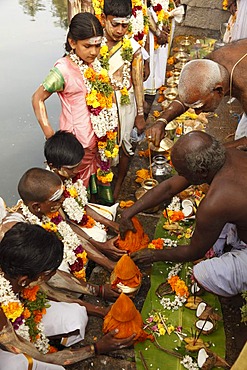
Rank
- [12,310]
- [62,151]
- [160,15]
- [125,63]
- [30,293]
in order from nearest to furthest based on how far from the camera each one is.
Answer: [12,310] < [30,293] < [62,151] < [125,63] < [160,15]

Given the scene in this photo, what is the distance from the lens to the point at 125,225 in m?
3.55

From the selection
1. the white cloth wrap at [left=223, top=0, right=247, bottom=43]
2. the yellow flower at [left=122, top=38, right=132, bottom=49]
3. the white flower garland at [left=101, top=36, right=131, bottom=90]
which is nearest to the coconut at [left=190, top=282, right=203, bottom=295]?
the white flower garland at [left=101, top=36, right=131, bottom=90]

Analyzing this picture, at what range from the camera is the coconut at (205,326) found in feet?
10.3

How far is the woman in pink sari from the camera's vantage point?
3746 millimetres

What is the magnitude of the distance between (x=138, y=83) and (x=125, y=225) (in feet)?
6.11

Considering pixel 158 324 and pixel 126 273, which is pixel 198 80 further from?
pixel 158 324

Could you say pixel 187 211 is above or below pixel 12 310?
below

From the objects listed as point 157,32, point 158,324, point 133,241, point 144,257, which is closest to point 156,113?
point 157,32

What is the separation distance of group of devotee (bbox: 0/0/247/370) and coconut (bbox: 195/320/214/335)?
0.75ft

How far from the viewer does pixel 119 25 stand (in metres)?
4.20

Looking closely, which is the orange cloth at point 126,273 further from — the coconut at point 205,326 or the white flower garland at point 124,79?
the white flower garland at point 124,79

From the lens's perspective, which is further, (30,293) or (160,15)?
(160,15)

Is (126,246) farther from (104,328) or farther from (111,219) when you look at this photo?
(104,328)

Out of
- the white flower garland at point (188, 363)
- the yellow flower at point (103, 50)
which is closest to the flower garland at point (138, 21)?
the yellow flower at point (103, 50)
